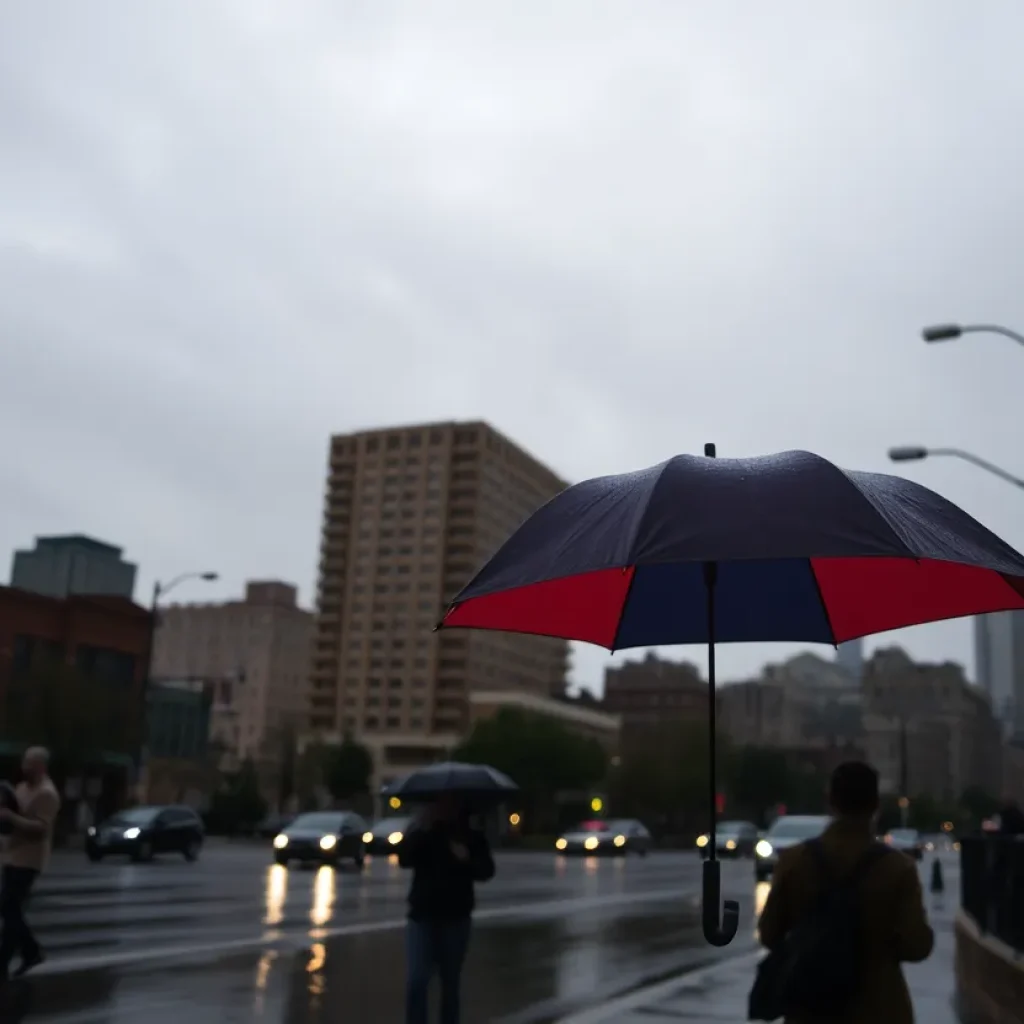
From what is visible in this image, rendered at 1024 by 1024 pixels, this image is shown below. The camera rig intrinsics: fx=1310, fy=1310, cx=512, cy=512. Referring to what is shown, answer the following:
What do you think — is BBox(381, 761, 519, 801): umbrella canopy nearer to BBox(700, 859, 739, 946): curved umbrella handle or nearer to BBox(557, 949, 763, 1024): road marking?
BBox(557, 949, 763, 1024): road marking

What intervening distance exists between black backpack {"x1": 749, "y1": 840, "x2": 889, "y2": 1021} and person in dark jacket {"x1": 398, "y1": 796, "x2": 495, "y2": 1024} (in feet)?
12.0

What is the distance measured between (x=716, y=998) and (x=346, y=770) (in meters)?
96.5

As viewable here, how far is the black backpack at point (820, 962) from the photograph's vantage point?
148 inches

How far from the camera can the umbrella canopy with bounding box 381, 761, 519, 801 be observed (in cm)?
873

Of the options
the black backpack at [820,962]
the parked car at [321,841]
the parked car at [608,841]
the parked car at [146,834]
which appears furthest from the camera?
the parked car at [608,841]

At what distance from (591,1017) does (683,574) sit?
19.0 ft

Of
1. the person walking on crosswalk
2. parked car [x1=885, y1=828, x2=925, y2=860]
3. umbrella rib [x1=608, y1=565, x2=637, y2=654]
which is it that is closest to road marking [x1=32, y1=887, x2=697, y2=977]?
the person walking on crosswalk

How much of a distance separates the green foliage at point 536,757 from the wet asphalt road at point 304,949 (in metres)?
59.1

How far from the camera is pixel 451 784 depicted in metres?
8.78

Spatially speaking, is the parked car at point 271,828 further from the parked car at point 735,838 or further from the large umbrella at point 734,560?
the large umbrella at point 734,560

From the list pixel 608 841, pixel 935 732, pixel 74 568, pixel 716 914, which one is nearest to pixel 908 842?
pixel 608 841

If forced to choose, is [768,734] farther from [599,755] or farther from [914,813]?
[599,755]

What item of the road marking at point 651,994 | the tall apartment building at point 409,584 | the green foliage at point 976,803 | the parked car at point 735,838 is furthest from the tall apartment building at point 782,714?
the road marking at point 651,994

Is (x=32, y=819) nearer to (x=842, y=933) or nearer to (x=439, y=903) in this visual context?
(x=439, y=903)
